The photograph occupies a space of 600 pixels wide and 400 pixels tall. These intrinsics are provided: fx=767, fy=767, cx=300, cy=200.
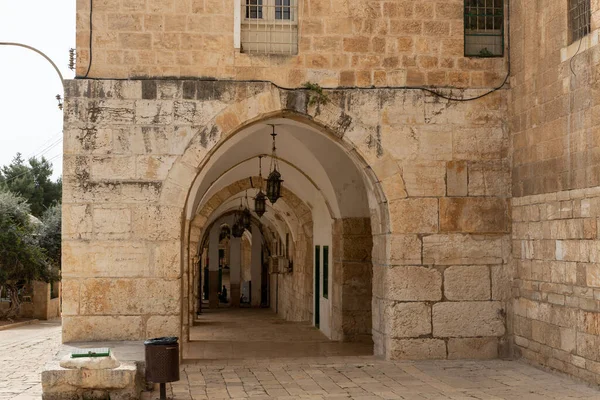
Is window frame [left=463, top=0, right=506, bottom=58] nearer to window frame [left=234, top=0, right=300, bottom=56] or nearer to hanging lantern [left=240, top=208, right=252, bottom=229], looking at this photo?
window frame [left=234, top=0, right=300, bottom=56]

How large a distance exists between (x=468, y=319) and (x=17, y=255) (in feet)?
48.6

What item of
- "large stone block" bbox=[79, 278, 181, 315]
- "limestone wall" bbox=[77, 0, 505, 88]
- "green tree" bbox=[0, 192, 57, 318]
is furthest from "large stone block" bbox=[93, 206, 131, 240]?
"green tree" bbox=[0, 192, 57, 318]

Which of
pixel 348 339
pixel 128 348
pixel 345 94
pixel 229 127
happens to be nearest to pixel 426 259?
pixel 345 94

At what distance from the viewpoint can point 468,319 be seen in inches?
333

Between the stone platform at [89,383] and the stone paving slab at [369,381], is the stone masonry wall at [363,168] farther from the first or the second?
the stone platform at [89,383]

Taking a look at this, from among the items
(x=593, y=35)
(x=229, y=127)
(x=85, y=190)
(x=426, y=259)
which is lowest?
(x=426, y=259)

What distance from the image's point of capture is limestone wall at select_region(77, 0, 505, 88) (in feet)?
27.2

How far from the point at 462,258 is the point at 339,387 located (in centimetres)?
235

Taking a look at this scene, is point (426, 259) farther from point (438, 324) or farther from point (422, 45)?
point (422, 45)

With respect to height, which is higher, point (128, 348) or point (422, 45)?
point (422, 45)

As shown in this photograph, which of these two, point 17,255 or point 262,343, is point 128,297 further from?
point 17,255

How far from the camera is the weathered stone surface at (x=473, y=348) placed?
8.41 meters

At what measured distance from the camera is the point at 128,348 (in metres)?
7.54

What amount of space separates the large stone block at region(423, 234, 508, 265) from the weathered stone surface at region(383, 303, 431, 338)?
0.53 meters
